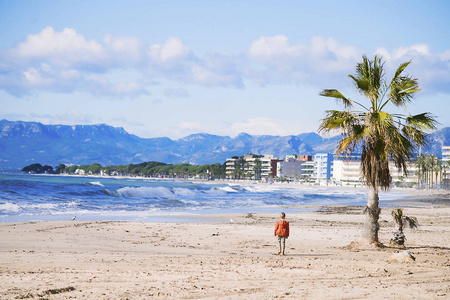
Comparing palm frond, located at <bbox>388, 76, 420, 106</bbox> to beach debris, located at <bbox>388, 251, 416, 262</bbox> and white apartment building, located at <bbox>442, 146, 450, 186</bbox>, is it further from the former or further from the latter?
white apartment building, located at <bbox>442, 146, 450, 186</bbox>

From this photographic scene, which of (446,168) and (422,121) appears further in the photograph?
(446,168)

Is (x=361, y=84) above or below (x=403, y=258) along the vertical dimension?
above

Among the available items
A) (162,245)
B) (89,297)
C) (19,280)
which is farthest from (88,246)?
(89,297)

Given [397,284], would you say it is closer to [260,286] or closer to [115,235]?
[260,286]

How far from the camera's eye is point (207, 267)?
36.7 ft

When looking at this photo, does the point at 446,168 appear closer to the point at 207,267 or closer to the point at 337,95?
the point at 337,95

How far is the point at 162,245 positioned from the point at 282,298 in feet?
27.2

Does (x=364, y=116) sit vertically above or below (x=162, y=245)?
above

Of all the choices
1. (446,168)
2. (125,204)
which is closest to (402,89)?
(125,204)

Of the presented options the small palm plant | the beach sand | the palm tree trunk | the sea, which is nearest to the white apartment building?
the sea

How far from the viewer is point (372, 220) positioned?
608 inches

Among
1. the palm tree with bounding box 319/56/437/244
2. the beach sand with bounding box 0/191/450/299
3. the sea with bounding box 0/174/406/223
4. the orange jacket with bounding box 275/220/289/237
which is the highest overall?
the palm tree with bounding box 319/56/437/244

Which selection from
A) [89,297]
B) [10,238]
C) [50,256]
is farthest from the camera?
[10,238]

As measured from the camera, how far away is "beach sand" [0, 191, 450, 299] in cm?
862
